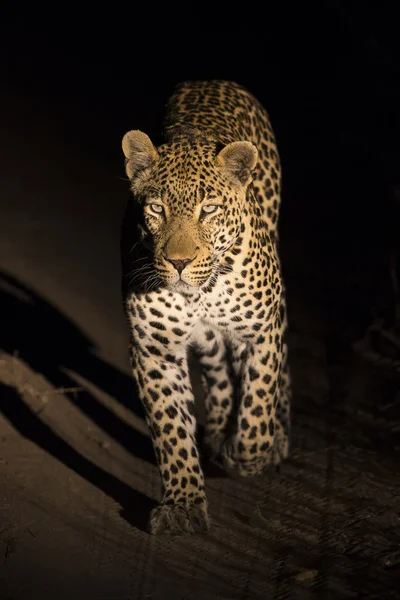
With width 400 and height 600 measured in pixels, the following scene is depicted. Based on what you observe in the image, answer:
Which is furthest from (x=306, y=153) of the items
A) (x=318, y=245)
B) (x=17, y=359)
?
(x=17, y=359)

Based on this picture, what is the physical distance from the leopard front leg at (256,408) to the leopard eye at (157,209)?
44.0 inches

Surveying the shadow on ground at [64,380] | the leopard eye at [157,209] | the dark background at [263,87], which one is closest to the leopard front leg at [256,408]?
the shadow on ground at [64,380]

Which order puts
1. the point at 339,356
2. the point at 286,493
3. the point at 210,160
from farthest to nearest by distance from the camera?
the point at 339,356, the point at 286,493, the point at 210,160

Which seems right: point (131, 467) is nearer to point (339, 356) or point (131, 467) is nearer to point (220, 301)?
point (220, 301)

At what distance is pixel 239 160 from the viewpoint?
6352mm

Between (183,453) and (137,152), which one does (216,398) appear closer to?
(183,453)

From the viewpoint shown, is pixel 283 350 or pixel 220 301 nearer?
pixel 220 301

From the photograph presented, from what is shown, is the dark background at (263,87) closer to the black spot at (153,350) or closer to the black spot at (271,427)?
the black spot at (271,427)

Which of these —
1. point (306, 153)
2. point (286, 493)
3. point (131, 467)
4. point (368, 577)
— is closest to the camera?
point (368, 577)

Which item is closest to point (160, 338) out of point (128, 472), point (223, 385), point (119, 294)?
point (128, 472)

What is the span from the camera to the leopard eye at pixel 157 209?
6.12 m

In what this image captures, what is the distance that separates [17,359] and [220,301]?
8.68 ft

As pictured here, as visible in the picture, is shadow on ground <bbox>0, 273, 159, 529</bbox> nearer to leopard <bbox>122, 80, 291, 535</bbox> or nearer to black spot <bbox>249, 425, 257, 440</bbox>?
leopard <bbox>122, 80, 291, 535</bbox>

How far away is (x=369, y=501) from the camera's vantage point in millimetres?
6480
